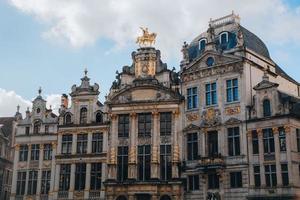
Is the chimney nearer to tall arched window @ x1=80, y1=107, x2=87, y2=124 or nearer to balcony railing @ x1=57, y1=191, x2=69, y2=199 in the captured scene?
tall arched window @ x1=80, y1=107, x2=87, y2=124

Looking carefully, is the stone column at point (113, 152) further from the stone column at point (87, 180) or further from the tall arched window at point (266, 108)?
the tall arched window at point (266, 108)

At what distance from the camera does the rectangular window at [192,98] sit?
45.8m

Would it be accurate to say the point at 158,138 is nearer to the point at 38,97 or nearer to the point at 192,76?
the point at 192,76

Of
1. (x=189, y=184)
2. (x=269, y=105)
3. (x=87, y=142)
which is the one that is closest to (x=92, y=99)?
(x=87, y=142)

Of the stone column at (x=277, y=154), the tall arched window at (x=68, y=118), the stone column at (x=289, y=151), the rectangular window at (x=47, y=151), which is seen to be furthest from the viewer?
the tall arched window at (x=68, y=118)

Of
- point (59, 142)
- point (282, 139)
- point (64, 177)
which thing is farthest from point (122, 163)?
point (282, 139)

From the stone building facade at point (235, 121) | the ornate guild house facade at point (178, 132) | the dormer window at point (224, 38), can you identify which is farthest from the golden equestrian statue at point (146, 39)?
the dormer window at point (224, 38)

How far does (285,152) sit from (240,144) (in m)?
4.08

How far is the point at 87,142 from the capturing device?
48812 millimetres

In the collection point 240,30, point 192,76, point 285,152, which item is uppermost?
point 240,30

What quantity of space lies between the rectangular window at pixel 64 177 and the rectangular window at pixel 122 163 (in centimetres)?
544

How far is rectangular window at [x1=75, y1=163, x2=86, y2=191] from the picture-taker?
157ft

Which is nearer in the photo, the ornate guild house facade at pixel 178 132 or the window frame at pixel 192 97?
the ornate guild house facade at pixel 178 132

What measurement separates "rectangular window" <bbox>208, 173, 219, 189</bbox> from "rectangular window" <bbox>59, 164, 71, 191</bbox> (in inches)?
561
